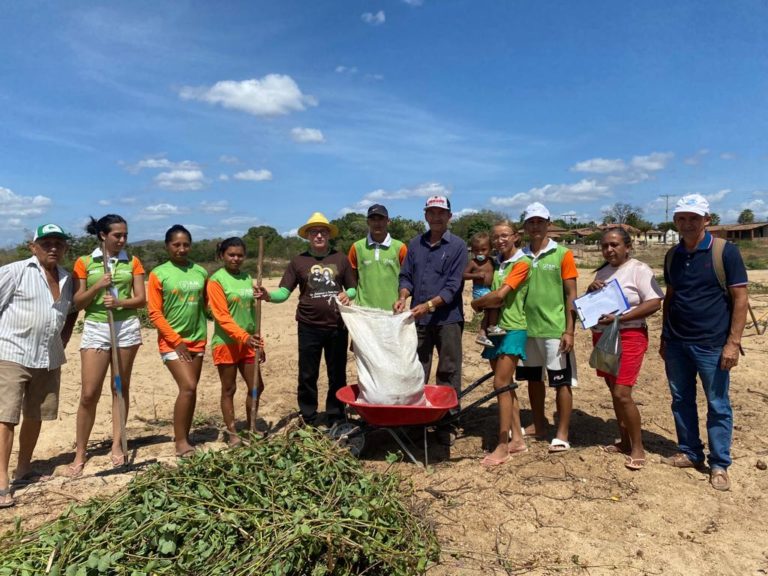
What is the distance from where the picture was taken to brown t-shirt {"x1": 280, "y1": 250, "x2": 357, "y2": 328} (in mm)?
4234

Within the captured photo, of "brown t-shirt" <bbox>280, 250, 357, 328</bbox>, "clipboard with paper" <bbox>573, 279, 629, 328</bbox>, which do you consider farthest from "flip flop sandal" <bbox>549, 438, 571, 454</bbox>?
"brown t-shirt" <bbox>280, 250, 357, 328</bbox>

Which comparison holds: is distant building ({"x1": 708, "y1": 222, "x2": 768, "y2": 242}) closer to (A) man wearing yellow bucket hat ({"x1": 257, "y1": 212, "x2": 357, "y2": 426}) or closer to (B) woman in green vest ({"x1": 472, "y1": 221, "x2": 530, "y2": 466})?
(B) woman in green vest ({"x1": 472, "y1": 221, "x2": 530, "y2": 466})

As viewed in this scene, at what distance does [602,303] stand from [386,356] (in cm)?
162

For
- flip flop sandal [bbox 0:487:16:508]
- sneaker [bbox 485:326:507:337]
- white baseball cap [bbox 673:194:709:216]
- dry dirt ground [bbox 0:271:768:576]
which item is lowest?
dry dirt ground [bbox 0:271:768:576]

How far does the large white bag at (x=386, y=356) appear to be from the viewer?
3.62 m

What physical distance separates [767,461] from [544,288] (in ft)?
7.33

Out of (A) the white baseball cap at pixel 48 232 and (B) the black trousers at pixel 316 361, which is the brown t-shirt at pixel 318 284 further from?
(A) the white baseball cap at pixel 48 232

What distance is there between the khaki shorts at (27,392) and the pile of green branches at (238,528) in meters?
1.12

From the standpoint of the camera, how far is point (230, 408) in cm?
419

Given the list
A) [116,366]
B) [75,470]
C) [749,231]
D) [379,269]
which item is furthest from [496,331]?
[749,231]

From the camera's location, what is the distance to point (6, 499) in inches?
129

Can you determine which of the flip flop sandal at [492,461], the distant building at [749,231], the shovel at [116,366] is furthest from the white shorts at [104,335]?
the distant building at [749,231]

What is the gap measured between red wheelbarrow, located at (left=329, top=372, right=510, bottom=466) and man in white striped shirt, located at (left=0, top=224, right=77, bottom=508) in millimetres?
2077

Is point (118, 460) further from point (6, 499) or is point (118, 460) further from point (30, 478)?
point (6, 499)
